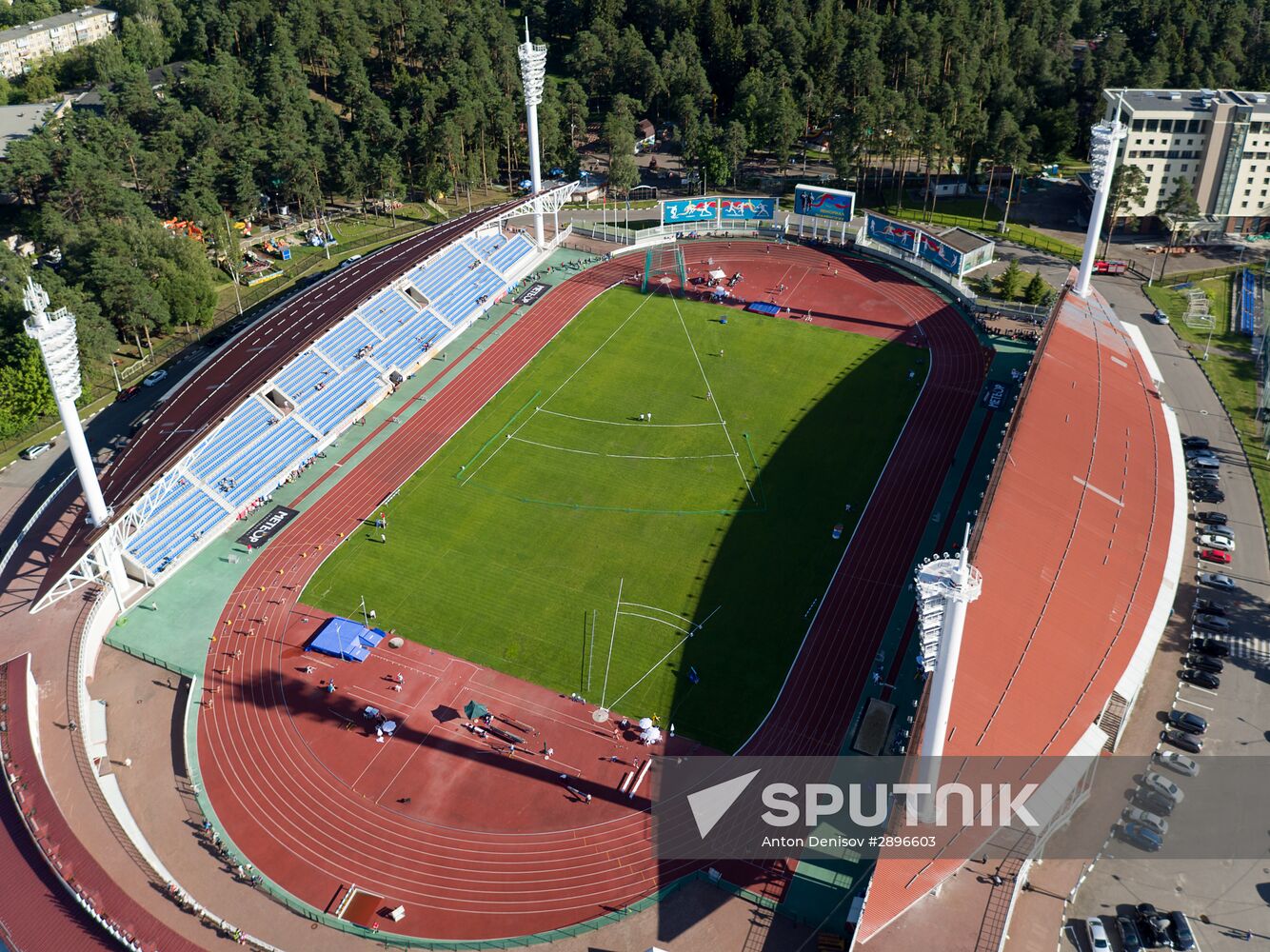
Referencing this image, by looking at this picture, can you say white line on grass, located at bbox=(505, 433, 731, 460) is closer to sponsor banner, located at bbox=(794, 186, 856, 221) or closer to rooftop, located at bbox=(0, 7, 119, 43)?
sponsor banner, located at bbox=(794, 186, 856, 221)

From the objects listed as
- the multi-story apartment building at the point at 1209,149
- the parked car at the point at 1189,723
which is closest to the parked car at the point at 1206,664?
the parked car at the point at 1189,723

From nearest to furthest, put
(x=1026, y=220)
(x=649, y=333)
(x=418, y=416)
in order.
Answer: (x=418, y=416) → (x=649, y=333) → (x=1026, y=220)

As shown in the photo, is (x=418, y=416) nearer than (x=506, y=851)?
No

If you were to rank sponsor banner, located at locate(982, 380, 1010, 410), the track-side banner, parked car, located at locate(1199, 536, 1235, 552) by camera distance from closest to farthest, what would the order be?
parked car, located at locate(1199, 536, 1235, 552), sponsor banner, located at locate(982, 380, 1010, 410), the track-side banner

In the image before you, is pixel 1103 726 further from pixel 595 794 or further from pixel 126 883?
pixel 126 883

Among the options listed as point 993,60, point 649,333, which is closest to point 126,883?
point 649,333

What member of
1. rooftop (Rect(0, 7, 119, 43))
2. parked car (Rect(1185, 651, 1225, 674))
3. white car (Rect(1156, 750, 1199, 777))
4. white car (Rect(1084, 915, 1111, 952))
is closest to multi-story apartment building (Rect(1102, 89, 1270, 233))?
parked car (Rect(1185, 651, 1225, 674))

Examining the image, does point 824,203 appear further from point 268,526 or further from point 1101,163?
point 268,526
